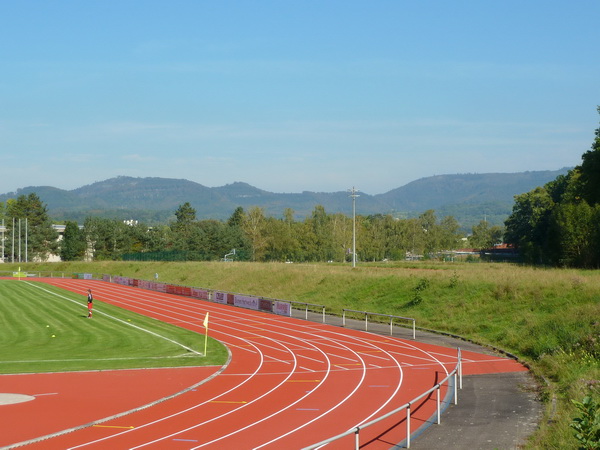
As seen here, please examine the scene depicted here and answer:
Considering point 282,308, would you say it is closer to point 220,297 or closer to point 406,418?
point 220,297

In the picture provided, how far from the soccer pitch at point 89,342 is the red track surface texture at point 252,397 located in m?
1.64

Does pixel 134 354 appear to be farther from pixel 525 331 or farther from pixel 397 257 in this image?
pixel 397 257

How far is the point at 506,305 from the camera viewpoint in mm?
37344

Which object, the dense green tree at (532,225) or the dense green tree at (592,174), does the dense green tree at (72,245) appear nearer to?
the dense green tree at (532,225)

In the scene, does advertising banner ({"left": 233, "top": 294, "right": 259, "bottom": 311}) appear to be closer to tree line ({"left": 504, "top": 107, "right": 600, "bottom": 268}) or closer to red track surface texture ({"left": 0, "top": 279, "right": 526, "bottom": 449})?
red track surface texture ({"left": 0, "top": 279, "right": 526, "bottom": 449})

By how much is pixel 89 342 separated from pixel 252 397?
14874 millimetres

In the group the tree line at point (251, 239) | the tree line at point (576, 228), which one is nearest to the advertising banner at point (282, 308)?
the tree line at point (576, 228)

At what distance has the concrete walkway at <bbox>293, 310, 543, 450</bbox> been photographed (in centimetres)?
1584

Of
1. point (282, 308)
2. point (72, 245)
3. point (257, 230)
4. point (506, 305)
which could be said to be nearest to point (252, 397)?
Result: point (506, 305)

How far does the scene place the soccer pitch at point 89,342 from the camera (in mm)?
27109

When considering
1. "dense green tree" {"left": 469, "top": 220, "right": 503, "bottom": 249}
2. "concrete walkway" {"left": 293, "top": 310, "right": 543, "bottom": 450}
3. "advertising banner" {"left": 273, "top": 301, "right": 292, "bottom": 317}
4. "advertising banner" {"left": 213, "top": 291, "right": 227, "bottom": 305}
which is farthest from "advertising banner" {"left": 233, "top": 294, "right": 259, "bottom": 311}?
"dense green tree" {"left": 469, "top": 220, "right": 503, "bottom": 249}

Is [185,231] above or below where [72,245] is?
above

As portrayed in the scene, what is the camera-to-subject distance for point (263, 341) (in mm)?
33688

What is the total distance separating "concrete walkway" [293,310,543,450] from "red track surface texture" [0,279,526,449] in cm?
75
